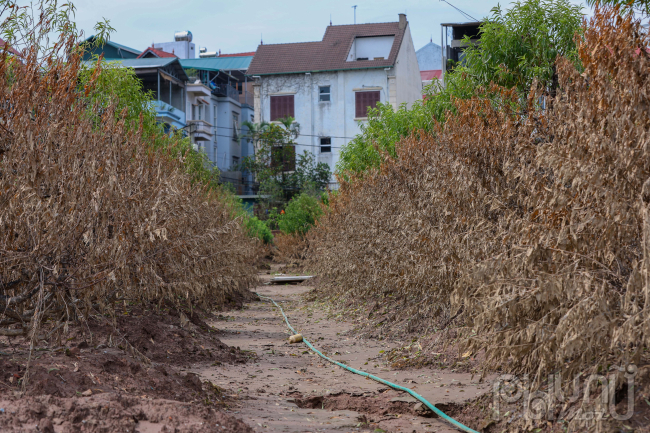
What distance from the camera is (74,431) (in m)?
3.94

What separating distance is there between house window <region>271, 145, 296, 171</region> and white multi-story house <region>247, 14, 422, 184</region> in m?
0.65

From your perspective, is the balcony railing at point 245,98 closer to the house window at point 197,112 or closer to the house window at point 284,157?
the house window at point 197,112

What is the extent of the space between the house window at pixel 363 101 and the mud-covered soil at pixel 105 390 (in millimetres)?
32659

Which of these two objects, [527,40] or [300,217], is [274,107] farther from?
[527,40]

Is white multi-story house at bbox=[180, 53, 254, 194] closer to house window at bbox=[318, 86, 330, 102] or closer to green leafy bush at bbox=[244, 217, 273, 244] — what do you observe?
house window at bbox=[318, 86, 330, 102]

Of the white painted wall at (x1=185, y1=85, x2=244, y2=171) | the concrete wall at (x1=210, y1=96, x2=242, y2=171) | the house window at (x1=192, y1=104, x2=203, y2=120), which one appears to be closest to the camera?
the house window at (x1=192, y1=104, x2=203, y2=120)

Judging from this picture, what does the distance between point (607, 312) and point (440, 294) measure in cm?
456

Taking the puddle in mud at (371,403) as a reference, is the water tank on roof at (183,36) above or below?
above

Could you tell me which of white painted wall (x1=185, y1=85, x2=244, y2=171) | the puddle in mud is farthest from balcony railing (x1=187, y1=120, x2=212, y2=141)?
the puddle in mud

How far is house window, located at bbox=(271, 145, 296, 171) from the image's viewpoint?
135ft

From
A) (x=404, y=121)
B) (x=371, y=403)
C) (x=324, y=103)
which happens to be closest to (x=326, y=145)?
(x=324, y=103)

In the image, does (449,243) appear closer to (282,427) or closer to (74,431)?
(282,427)

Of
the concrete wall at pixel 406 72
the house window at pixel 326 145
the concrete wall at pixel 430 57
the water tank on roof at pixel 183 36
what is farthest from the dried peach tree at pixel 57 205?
the water tank on roof at pixel 183 36

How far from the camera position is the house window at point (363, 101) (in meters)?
39.2
